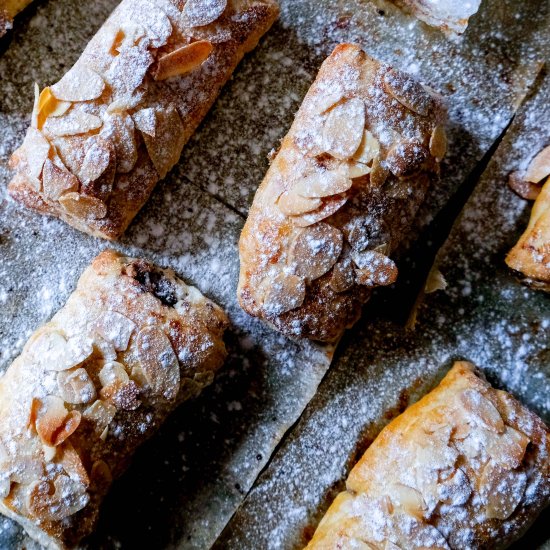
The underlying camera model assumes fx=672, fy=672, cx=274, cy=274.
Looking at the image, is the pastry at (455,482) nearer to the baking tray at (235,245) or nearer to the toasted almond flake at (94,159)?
the baking tray at (235,245)

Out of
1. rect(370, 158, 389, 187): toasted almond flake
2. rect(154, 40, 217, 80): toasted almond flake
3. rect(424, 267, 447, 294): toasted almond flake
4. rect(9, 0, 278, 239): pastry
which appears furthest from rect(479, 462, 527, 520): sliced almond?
rect(154, 40, 217, 80): toasted almond flake

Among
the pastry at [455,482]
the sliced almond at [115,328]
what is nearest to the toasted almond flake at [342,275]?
the pastry at [455,482]

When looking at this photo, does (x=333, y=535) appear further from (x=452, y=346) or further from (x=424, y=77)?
(x=424, y=77)

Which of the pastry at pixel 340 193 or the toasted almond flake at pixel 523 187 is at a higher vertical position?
the pastry at pixel 340 193

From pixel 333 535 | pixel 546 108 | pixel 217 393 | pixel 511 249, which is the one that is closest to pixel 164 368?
pixel 217 393

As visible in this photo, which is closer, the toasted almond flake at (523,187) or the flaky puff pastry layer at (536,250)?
the flaky puff pastry layer at (536,250)

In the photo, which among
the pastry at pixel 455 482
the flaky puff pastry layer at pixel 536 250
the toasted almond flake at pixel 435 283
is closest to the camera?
the pastry at pixel 455 482

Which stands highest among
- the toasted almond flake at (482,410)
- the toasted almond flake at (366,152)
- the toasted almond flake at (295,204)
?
the toasted almond flake at (366,152)
